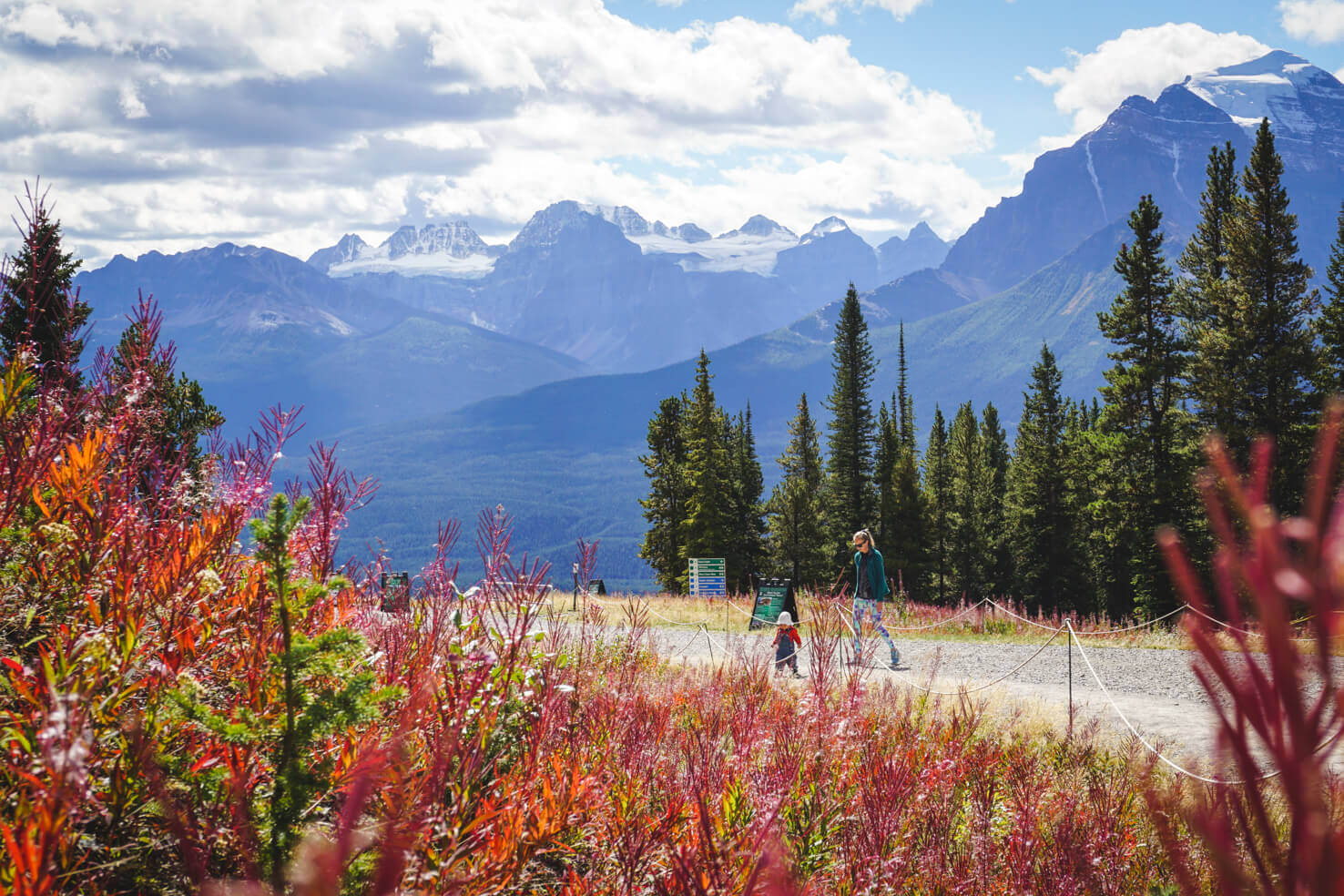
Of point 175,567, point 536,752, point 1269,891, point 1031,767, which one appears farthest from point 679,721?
point 1269,891

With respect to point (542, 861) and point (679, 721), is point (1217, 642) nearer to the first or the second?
point (542, 861)

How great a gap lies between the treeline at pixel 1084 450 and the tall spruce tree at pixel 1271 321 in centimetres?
6

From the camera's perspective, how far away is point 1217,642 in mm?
769

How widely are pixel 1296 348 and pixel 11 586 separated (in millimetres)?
32636

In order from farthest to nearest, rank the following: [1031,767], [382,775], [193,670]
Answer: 1. [1031,767]
2. [193,670]
3. [382,775]

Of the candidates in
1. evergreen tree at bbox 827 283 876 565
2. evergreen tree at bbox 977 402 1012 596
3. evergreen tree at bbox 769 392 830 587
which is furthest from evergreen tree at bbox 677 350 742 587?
evergreen tree at bbox 977 402 1012 596

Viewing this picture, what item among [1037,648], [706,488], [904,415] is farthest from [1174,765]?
[904,415]

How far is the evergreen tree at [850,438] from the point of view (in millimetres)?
56344

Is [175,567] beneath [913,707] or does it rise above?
above

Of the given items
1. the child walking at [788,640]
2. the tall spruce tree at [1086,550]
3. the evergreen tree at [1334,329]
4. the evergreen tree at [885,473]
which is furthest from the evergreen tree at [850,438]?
the child walking at [788,640]

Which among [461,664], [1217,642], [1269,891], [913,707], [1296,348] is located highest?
[1296,348]

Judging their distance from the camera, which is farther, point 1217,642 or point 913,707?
point 913,707

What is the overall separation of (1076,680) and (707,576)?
49.2 feet

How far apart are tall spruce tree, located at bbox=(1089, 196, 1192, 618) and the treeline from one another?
0.07 m
